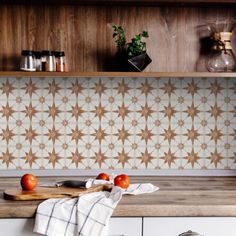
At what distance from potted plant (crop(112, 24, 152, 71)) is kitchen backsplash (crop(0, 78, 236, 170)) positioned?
239 millimetres

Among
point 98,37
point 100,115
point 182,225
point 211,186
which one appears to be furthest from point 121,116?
point 182,225

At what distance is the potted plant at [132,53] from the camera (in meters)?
2.78

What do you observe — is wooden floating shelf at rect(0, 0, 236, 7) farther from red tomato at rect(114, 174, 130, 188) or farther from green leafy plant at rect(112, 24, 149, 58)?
red tomato at rect(114, 174, 130, 188)

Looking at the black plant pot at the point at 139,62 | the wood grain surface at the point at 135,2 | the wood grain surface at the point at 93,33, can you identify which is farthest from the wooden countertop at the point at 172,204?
the wood grain surface at the point at 135,2

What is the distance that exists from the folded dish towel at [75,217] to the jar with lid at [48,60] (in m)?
0.80

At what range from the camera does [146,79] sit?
305 cm

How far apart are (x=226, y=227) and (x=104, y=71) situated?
1120mm

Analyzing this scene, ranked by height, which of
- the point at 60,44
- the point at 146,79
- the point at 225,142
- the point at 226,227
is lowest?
the point at 226,227

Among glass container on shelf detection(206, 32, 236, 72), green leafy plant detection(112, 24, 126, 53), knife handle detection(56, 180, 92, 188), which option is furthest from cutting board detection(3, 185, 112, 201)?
glass container on shelf detection(206, 32, 236, 72)

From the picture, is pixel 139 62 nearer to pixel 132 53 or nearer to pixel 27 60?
pixel 132 53

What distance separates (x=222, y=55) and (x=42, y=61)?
0.94 meters

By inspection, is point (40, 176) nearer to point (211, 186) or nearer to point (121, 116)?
point (121, 116)

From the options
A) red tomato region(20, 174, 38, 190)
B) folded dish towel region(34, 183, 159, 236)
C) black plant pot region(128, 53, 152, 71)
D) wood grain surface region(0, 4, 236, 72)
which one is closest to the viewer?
folded dish towel region(34, 183, 159, 236)

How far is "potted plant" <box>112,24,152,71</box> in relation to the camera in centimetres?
278
